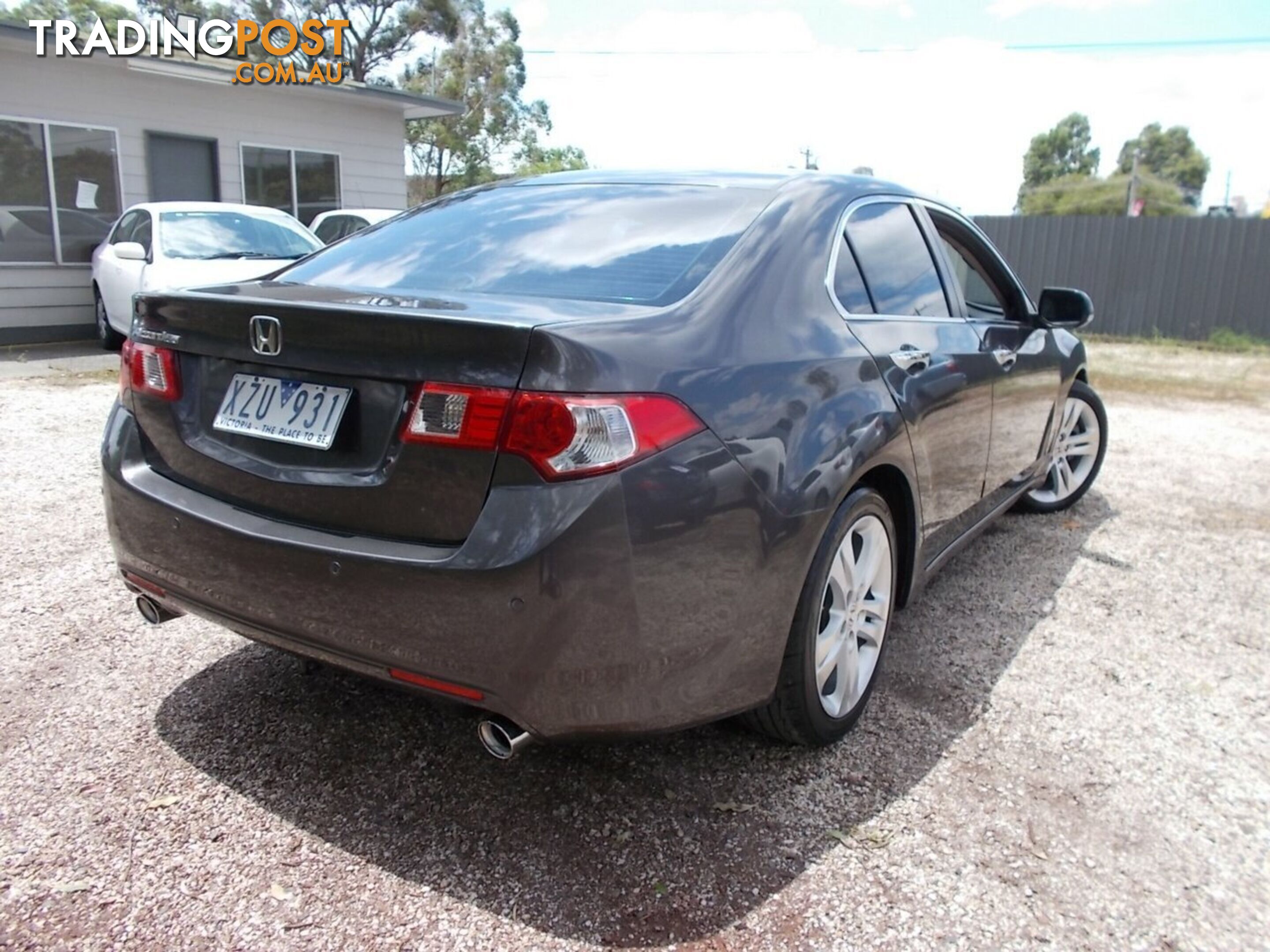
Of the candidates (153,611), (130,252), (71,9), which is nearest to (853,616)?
(153,611)

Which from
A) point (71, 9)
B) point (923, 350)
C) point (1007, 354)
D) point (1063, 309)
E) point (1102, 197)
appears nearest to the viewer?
point (923, 350)

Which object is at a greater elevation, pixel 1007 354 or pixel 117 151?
pixel 117 151

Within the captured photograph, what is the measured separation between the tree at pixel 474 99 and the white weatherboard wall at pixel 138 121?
70.7 ft

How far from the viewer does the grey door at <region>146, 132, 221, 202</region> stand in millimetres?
12555

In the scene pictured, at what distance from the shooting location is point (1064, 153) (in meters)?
94.3

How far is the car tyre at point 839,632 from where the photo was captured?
252cm

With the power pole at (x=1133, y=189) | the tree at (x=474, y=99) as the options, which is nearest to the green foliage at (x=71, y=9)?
the tree at (x=474, y=99)

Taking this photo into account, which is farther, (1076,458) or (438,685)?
(1076,458)

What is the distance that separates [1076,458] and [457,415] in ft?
14.5

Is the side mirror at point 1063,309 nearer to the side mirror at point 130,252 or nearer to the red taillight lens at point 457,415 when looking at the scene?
the red taillight lens at point 457,415

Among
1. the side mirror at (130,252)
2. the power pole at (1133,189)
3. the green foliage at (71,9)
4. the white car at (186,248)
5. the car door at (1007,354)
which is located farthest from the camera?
the power pole at (1133,189)

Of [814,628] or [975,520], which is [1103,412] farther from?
[814,628]

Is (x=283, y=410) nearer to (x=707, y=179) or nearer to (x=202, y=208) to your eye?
(x=707, y=179)

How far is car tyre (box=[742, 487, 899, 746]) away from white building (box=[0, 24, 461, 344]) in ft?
37.2
